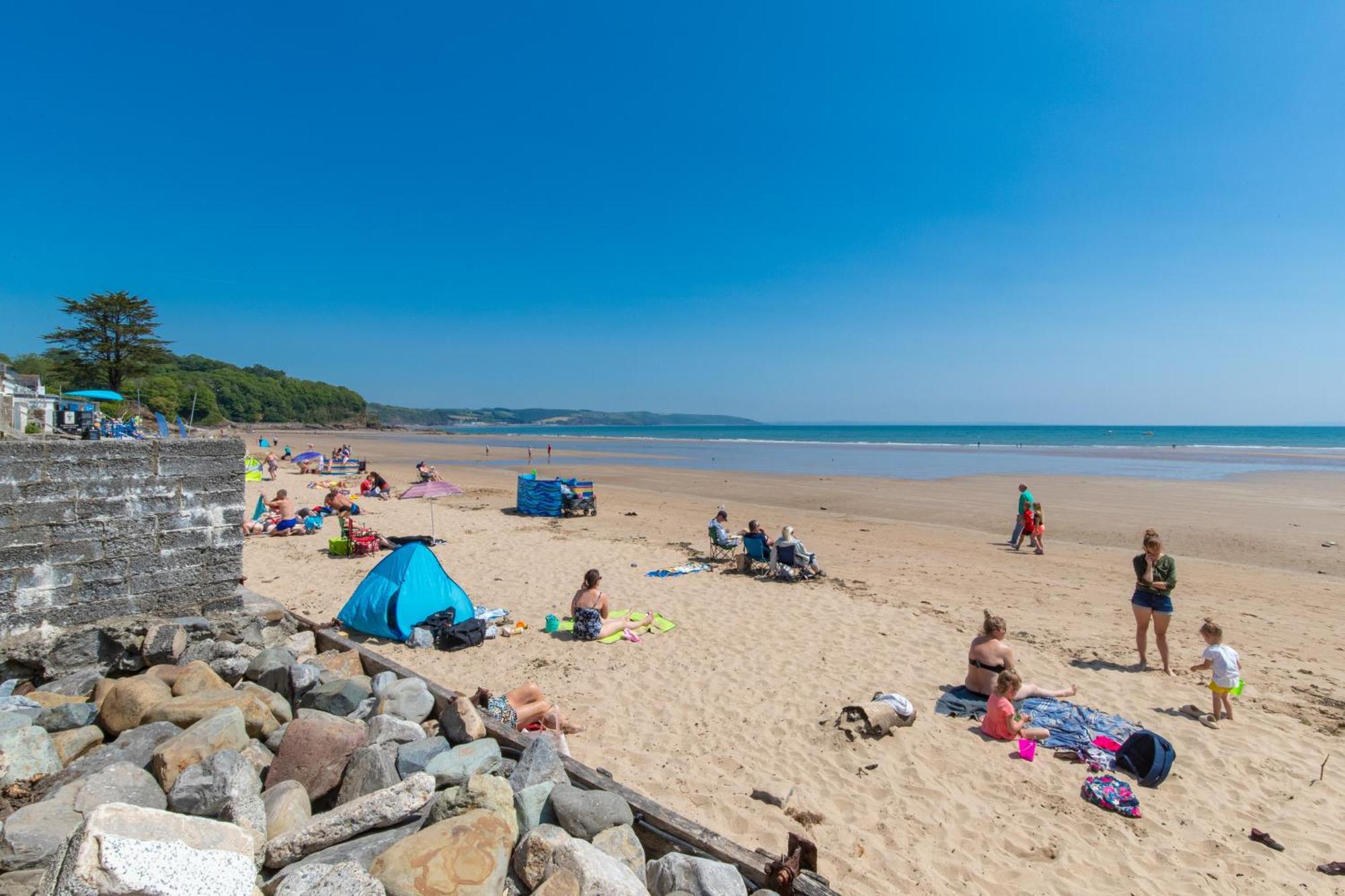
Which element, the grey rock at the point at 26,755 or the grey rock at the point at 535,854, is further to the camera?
the grey rock at the point at 26,755

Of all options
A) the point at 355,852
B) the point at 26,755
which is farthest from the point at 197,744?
the point at 355,852

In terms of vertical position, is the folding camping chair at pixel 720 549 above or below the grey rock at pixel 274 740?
below

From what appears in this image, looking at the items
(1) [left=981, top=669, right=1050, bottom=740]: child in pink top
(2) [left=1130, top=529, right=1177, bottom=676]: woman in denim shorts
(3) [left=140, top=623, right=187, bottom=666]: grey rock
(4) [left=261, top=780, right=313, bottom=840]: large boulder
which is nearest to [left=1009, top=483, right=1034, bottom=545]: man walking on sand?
(2) [left=1130, top=529, right=1177, bottom=676]: woman in denim shorts

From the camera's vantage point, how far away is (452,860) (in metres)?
2.99

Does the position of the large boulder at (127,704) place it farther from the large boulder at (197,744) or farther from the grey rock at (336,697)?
the grey rock at (336,697)

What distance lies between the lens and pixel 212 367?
455 ft

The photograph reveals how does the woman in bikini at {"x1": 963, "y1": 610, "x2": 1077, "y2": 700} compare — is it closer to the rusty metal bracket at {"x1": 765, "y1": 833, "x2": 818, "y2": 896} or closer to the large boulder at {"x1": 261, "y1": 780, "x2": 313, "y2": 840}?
the rusty metal bracket at {"x1": 765, "y1": 833, "x2": 818, "y2": 896}

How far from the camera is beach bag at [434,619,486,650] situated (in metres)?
7.42

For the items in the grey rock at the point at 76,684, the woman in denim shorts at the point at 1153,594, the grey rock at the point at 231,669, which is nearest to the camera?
the grey rock at the point at 76,684

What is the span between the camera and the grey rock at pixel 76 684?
16.2 ft

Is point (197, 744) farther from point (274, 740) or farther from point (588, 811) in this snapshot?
point (588, 811)

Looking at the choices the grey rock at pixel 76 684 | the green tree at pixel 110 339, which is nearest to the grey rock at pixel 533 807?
the grey rock at pixel 76 684

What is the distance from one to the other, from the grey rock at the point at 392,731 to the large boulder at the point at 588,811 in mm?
1369

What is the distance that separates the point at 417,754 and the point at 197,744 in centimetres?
123
